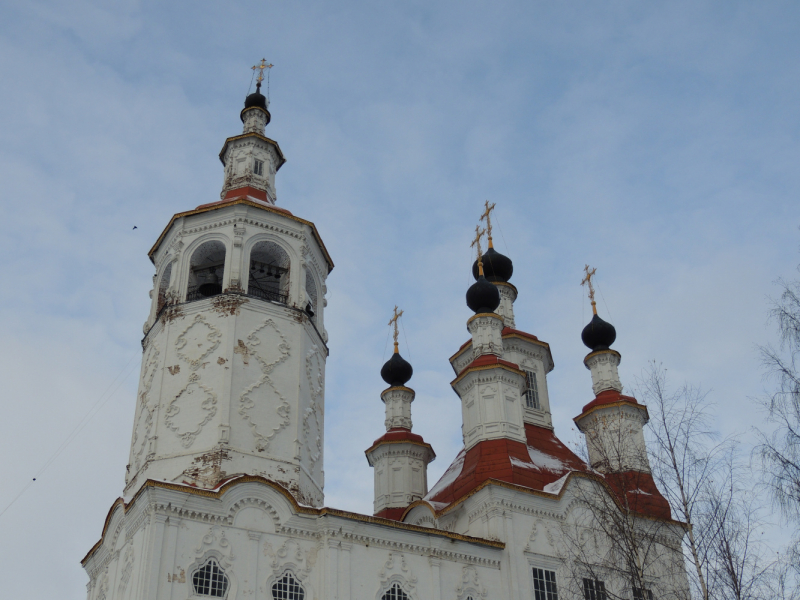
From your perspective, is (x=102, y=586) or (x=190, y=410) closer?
(x=102, y=586)

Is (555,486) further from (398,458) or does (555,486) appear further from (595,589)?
(398,458)

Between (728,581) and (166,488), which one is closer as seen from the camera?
(728,581)

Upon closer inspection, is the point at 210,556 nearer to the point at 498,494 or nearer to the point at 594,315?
the point at 498,494

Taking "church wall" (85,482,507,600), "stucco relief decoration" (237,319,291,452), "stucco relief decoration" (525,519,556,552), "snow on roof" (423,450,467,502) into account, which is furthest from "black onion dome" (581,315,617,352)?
"stucco relief decoration" (237,319,291,452)

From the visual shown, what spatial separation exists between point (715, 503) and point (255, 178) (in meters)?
14.5

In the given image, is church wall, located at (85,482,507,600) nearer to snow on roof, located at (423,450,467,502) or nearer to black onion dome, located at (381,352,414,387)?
snow on roof, located at (423,450,467,502)

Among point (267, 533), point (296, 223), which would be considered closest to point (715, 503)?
point (267, 533)

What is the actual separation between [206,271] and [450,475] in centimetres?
809

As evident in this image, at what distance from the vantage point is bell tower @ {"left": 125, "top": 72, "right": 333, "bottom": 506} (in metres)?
17.1

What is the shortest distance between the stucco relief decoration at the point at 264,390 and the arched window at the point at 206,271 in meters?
1.73

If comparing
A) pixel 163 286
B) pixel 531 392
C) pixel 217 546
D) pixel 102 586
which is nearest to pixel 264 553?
pixel 217 546

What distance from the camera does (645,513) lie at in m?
15.4

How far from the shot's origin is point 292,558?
1587 centimetres

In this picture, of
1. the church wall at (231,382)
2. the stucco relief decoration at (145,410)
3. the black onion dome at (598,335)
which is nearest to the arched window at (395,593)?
the church wall at (231,382)
